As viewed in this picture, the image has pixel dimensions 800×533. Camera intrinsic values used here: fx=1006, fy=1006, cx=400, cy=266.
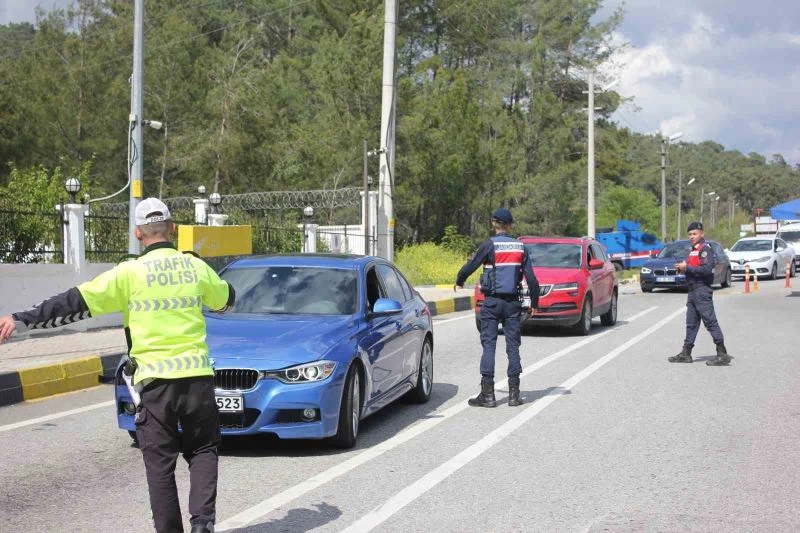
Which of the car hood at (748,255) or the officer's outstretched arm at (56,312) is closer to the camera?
the officer's outstretched arm at (56,312)

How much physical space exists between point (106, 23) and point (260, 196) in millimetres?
19337

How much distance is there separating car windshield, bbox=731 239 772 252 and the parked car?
Answer: 30.1 metres

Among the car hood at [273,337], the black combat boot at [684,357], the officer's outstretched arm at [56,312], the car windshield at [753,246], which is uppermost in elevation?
→ the officer's outstretched arm at [56,312]

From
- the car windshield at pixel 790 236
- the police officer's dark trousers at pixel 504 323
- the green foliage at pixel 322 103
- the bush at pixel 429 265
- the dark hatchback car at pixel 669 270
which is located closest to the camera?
the police officer's dark trousers at pixel 504 323

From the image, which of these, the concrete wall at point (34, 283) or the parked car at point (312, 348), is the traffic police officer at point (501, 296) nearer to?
the parked car at point (312, 348)

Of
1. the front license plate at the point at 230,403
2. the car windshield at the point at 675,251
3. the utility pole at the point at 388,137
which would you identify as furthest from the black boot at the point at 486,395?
the car windshield at the point at 675,251

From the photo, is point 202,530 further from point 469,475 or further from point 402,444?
point 402,444

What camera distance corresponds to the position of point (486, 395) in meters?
9.77

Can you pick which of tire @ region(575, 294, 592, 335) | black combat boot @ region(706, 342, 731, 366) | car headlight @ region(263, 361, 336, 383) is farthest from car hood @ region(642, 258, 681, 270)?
car headlight @ region(263, 361, 336, 383)

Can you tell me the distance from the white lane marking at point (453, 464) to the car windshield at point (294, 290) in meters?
1.63

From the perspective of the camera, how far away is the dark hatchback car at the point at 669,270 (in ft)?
97.8

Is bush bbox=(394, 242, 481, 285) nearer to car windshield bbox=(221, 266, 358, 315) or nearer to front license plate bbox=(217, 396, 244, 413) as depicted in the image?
car windshield bbox=(221, 266, 358, 315)

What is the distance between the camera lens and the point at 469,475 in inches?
273

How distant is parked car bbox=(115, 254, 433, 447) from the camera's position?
721 centimetres
